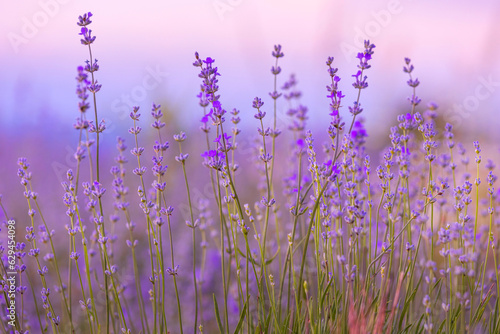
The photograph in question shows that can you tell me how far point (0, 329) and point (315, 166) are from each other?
4.37ft

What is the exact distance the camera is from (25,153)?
4582 mm

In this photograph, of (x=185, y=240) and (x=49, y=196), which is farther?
A: (x=49, y=196)

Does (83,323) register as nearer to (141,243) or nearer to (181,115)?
(141,243)

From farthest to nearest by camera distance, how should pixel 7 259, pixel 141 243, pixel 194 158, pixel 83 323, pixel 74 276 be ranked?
pixel 194 158
pixel 141 243
pixel 74 276
pixel 83 323
pixel 7 259

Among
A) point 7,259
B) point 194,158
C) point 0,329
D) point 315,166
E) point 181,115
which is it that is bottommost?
point 0,329

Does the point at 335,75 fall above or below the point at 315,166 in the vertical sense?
above

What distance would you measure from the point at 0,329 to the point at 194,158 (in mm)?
3759

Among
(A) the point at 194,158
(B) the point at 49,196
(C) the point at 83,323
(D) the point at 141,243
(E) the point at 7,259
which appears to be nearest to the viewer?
(E) the point at 7,259

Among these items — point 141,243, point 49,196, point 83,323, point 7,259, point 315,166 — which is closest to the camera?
point 315,166

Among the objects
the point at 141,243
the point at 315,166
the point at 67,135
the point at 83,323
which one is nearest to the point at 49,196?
the point at 67,135

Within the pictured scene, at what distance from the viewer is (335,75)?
5.97ft

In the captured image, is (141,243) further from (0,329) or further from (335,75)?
(335,75)

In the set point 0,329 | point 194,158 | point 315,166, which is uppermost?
point 194,158

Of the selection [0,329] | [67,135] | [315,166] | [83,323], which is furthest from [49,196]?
[315,166]
